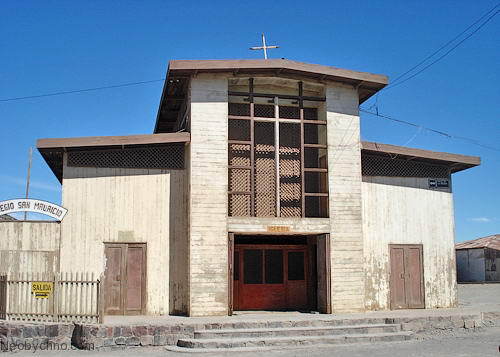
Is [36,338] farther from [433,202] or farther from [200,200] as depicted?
[433,202]

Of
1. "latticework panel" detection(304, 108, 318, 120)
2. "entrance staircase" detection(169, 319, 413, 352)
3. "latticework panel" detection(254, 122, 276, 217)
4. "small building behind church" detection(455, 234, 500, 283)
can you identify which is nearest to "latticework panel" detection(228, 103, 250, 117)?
"latticework panel" detection(254, 122, 276, 217)

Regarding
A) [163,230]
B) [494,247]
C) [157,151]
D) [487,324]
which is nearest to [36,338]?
[163,230]

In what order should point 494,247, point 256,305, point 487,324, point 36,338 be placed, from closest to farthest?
point 36,338 < point 487,324 < point 256,305 < point 494,247

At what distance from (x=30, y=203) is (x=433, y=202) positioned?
12.5 m

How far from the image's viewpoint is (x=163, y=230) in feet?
56.3

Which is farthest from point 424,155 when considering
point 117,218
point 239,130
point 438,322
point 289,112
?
point 117,218

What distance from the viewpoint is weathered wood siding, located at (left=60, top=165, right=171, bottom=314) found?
16516mm

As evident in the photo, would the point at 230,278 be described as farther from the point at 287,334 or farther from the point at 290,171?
the point at 290,171

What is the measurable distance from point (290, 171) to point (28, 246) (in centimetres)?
766

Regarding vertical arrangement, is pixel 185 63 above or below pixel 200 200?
above

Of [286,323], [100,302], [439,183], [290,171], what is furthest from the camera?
[439,183]

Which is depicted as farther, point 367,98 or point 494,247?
point 494,247

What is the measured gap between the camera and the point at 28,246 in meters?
16.0

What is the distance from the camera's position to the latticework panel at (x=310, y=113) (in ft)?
61.1
